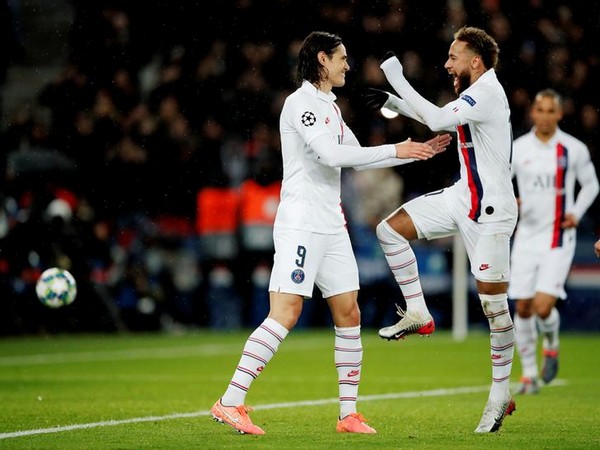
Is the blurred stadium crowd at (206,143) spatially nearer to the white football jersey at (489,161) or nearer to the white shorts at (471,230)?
the white shorts at (471,230)

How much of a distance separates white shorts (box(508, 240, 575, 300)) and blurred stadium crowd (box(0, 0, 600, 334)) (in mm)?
6780

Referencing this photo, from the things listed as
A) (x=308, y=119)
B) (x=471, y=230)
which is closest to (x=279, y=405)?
(x=471, y=230)

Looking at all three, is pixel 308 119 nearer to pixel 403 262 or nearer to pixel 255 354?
pixel 403 262

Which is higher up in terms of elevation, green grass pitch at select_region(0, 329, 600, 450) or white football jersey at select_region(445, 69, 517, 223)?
white football jersey at select_region(445, 69, 517, 223)

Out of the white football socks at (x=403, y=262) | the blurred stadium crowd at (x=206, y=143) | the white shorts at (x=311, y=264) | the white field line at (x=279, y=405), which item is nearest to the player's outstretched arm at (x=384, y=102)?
the white football socks at (x=403, y=262)

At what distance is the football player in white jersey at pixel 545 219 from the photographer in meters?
10.8

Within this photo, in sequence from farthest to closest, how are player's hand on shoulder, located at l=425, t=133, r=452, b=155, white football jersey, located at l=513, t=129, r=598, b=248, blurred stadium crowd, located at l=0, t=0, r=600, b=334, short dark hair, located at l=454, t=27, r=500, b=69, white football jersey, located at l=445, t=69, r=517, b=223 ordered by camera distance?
blurred stadium crowd, located at l=0, t=0, r=600, b=334 < white football jersey, located at l=513, t=129, r=598, b=248 < short dark hair, located at l=454, t=27, r=500, b=69 < white football jersey, located at l=445, t=69, r=517, b=223 < player's hand on shoulder, located at l=425, t=133, r=452, b=155

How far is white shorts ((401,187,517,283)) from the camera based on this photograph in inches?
290

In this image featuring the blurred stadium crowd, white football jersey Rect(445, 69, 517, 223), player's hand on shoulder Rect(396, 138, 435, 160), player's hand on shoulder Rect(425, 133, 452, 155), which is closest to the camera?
player's hand on shoulder Rect(396, 138, 435, 160)

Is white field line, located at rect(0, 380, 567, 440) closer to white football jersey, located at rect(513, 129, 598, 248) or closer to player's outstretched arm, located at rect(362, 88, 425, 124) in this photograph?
white football jersey, located at rect(513, 129, 598, 248)

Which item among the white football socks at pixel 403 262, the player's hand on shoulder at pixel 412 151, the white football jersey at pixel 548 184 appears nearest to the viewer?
the player's hand on shoulder at pixel 412 151

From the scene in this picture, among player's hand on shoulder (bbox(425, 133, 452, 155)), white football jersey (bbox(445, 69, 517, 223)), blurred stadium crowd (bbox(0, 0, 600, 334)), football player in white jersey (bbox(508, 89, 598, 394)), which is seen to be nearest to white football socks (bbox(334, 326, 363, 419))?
white football jersey (bbox(445, 69, 517, 223))

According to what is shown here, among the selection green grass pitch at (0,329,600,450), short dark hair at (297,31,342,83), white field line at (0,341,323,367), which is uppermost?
short dark hair at (297,31,342,83)

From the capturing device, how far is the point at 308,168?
7180mm
